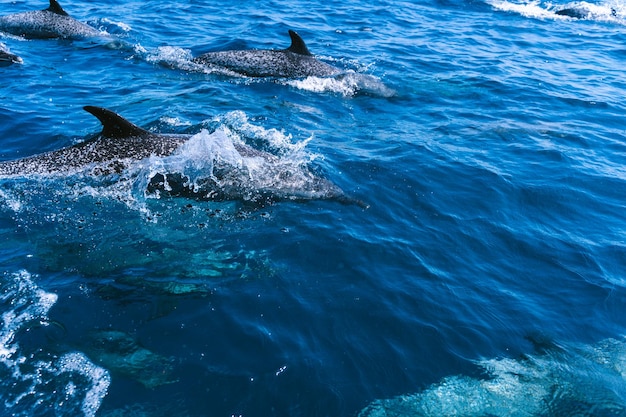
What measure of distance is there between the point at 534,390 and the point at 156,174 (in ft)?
21.0

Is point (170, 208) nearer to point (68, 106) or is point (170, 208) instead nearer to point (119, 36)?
point (68, 106)

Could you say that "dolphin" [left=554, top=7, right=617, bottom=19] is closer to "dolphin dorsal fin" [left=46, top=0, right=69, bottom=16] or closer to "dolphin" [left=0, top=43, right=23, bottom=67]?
"dolphin dorsal fin" [left=46, top=0, right=69, bottom=16]

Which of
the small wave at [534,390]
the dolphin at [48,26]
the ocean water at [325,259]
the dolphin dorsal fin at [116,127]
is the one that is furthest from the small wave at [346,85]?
the small wave at [534,390]

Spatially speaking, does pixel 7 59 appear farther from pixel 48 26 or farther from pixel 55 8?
pixel 55 8

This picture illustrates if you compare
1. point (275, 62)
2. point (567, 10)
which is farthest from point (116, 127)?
point (567, 10)

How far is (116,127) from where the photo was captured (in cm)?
899

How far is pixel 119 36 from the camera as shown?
19672 mm

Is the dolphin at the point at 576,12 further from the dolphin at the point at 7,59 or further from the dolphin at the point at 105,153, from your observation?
the dolphin at the point at 105,153

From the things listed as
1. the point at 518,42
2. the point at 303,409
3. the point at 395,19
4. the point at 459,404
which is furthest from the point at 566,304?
the point at 395,19

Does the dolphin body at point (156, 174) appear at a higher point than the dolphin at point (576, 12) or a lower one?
lower

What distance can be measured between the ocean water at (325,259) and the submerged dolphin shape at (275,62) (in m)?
0.84

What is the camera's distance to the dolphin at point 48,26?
62.1ft

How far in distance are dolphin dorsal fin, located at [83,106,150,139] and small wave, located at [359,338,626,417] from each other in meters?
6.13

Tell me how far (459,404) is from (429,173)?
5612mm
